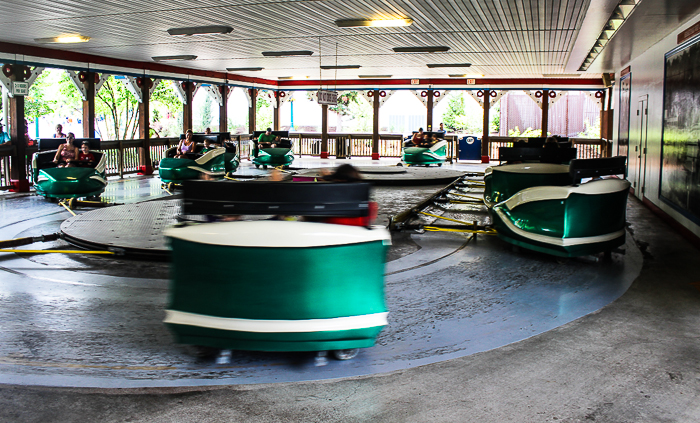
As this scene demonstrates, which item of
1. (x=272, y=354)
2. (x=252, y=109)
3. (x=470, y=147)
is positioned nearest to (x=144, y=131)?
(x=252, y=109)

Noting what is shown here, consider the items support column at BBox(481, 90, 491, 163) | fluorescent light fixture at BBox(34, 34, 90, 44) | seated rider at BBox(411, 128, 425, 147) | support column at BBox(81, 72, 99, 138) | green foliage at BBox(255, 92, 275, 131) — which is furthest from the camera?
green foliage at BBox(255, 92, 275, 131)

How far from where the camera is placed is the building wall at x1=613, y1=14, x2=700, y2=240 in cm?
870

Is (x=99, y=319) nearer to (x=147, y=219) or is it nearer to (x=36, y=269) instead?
(x=36, y=269)

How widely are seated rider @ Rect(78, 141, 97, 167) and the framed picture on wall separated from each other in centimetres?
901

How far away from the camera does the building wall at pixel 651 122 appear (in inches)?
343

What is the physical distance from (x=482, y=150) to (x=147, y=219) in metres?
16.5

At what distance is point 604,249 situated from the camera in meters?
5.72

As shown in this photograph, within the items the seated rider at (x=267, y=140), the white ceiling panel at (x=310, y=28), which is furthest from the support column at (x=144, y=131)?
the seated rider at (x=267, y=140)

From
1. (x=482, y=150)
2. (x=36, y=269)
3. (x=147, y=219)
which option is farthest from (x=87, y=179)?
(x=482, y=150)

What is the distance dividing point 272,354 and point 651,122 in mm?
8646

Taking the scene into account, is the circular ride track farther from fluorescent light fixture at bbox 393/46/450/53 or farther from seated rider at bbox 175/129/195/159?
fluorescent light fixture at bbox 393/46/450/53

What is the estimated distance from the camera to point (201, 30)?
10023mm

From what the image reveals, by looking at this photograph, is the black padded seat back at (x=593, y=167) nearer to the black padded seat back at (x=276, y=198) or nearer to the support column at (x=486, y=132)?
the black padded seat back at (x=276, y=198)

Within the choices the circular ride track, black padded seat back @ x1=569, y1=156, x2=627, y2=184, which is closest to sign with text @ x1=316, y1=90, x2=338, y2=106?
the circular ride track
